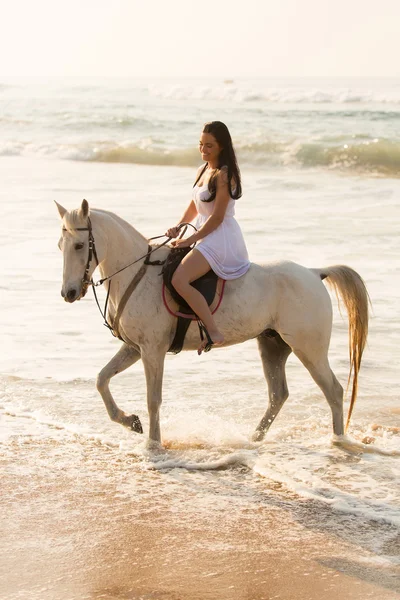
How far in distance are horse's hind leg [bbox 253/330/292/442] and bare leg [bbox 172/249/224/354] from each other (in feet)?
2.50

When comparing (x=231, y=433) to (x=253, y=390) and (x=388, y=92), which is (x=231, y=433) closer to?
(x=253, y=390)

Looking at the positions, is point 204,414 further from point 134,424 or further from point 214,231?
point 214,231

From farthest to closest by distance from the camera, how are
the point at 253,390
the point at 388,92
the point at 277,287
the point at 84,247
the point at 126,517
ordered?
the point at 388,92 < the point at 253,390 < the point at 277,287 < the point at 84,247 < the point at 126,517

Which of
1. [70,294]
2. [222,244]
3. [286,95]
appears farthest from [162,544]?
[286,95]

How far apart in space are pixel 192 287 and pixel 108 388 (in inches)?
34.5

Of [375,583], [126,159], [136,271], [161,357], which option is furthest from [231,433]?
[126,159]

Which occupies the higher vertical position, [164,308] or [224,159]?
[224,159]

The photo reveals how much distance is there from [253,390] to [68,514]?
2875 mm

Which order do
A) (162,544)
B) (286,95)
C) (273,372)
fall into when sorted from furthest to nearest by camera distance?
(286,95)
(273,372)
(162,544)

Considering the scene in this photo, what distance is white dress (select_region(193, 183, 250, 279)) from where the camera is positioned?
19.2 feet

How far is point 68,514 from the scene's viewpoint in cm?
502

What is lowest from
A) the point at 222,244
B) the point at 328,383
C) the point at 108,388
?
the point at 328,383

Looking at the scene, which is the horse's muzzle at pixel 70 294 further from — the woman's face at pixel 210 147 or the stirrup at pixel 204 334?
the woman's face at pixel 210 147

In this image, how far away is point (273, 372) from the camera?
6.57 metres
